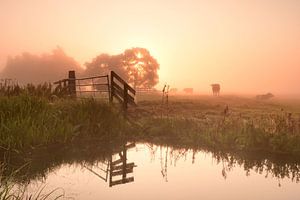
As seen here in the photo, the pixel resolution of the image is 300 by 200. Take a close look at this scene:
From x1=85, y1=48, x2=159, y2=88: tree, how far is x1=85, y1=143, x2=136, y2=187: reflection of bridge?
2520 inches

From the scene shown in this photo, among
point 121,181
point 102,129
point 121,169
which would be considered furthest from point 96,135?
point 121,181

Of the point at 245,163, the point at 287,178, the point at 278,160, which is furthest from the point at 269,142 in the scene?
the point at 287,178

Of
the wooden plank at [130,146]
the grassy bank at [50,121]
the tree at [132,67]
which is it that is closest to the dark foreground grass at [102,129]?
the grassy bank at [50,121]

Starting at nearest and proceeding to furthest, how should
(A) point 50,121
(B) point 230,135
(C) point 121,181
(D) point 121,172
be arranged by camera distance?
1. (C) point 121,181
2. (D) point 121,172
3. (A) point 50,121
4. (B) point 230,135

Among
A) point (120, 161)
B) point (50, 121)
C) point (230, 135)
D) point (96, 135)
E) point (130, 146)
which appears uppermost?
point (50, 121)

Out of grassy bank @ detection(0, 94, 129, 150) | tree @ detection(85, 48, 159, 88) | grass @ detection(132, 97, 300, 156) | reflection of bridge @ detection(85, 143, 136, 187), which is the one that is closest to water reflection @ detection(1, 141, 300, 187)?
reflection of bridge @ detection(85, 143, 136, 187)

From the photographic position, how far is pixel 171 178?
9234 millimetres

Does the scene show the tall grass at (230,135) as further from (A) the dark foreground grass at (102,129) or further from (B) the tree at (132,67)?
(B) the tree at (132,67)

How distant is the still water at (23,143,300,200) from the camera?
8039 mm

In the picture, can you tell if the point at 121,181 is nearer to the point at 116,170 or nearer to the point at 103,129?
the point at 116,170

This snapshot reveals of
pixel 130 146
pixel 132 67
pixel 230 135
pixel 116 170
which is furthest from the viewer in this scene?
pixel 132 67

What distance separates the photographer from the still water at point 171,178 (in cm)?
804

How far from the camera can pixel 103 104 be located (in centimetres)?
1453

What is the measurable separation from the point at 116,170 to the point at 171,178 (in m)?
1.56
